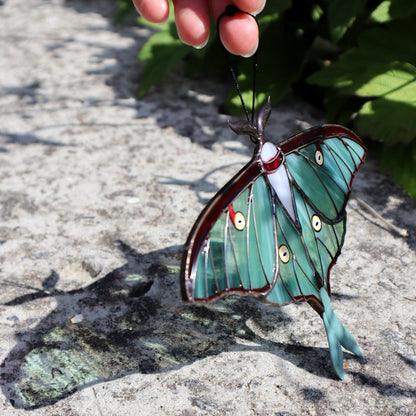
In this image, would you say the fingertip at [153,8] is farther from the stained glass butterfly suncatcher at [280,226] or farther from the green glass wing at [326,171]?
the green glass wing at [326,171]

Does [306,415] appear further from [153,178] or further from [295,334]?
[153,178]

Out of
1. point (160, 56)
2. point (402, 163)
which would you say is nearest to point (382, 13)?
point (402, 163)

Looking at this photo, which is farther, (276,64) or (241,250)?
(276,64)

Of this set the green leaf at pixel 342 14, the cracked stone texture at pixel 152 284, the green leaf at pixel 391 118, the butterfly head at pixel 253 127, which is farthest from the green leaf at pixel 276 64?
the butterfly head at pixel 253 127

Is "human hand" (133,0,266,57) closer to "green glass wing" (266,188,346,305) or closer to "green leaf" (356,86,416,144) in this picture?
"green glass wing" (266,188,346,305)

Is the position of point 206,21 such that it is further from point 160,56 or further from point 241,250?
point 160,56

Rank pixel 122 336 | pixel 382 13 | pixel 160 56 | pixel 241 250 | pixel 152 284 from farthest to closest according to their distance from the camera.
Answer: pixel 160 56, pixel 382 13, pixel 152 284, pixel 122 336, pixel 241 250
